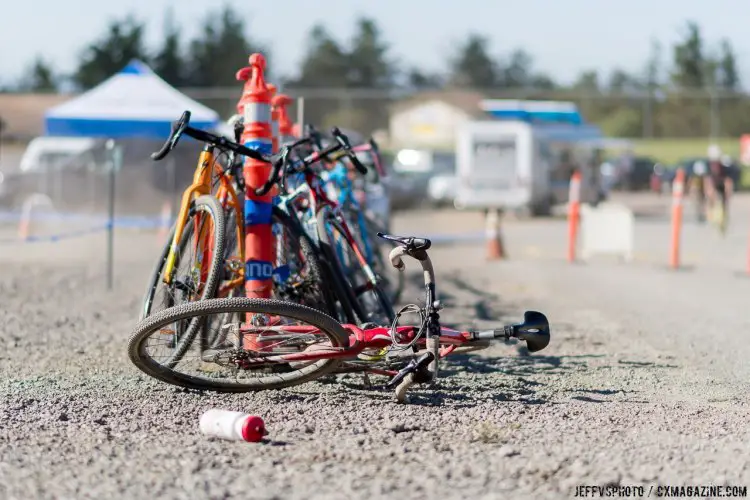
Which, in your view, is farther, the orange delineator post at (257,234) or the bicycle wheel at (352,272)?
the bicycle wheel at (352,272)

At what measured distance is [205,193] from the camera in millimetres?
6527

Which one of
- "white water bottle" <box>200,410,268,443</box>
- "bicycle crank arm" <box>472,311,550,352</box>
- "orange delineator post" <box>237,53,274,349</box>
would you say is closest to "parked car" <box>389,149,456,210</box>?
"orange delineator post" <box>237,53,274,349</box>

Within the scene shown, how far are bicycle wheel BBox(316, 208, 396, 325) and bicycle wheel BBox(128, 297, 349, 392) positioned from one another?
75cm

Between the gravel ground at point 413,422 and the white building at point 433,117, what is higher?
the white building at point 433,117

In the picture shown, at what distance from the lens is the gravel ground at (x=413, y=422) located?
435cm

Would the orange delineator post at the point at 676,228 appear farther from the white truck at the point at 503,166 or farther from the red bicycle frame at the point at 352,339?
the white truck at the point at 503,166

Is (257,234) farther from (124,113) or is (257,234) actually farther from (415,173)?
(415,173)

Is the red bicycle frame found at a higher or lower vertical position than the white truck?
lower

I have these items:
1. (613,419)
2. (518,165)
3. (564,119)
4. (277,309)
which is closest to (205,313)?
(277,309)

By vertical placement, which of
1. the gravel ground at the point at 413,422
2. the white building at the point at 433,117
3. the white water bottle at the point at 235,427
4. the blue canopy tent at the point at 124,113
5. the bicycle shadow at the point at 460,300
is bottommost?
the bicycle shadow at the point at 460,300

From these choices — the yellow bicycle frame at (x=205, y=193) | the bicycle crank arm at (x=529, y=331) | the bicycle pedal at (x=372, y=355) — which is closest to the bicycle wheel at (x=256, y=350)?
the bicycle pedal at (x=372, y=355)

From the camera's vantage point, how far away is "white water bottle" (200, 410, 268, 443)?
490 cm

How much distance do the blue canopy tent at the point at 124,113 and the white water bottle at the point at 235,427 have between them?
9.51 metres

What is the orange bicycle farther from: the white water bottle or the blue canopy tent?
the blue canopy tent
